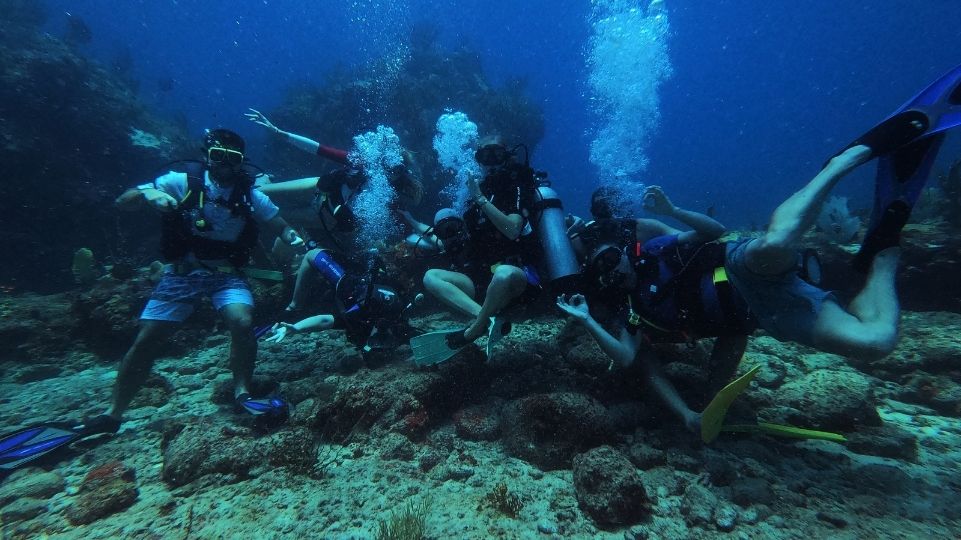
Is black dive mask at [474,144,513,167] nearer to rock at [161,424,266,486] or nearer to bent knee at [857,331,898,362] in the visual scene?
bent knee at [857,331,898,362]

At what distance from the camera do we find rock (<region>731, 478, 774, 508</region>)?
2.66 m

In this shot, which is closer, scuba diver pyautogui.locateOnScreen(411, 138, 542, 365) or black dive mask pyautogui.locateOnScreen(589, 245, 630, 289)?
black dive mask pyautogui.locateOnScreen(589, 245, 630, 289)

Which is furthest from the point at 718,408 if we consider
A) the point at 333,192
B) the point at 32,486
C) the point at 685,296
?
the point at 32,486

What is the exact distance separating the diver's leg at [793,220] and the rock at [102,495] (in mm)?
5351

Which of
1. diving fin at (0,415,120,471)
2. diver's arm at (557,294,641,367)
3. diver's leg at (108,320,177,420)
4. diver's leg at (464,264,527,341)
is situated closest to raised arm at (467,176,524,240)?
diver's leg at (464,264,527,341)

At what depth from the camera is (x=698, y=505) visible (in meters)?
2.68

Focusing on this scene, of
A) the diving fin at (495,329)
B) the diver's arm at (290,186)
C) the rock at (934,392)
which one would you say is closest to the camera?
the rock at (934,392)

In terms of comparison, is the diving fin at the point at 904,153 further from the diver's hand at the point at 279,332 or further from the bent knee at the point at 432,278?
the diver's hand at the point at 279,332

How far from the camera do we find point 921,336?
4.88 metres

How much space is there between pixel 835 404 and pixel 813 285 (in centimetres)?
129

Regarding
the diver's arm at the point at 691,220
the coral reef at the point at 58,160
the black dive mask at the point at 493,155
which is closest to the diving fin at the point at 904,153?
the diver's arm at the point at 691,220

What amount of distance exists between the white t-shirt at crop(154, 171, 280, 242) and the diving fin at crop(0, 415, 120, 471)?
7.74 feet

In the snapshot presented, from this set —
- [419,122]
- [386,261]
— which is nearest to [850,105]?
[419,122]

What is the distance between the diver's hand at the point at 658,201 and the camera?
4355 mm
